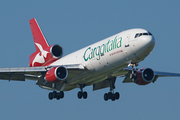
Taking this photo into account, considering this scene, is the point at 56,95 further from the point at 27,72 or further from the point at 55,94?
the point at 27,72

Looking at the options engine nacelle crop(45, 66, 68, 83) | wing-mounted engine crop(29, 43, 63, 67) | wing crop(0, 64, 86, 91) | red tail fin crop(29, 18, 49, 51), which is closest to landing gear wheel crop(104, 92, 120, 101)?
wing crop(0, 64, 86, 91)

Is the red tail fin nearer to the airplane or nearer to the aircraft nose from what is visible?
the airplane

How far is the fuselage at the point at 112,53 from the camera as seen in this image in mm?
32844

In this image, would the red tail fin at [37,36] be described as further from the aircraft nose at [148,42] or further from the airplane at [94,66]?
the aircraft nose at [148,42]

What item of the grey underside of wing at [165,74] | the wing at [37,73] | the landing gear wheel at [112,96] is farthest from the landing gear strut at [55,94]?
the grey underside of wing at [165,74]

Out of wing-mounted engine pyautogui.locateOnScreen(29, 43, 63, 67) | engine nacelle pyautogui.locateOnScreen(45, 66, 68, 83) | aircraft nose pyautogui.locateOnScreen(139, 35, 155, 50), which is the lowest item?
engine nacelle pyautogui.locateOnScreen(45, 66, 68, 83)

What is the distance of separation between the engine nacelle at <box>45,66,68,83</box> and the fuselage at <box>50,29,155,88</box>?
5.95 feet

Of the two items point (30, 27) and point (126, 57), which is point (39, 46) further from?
point (126, 57)

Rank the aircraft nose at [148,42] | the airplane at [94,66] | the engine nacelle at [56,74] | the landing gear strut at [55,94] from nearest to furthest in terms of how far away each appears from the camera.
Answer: the aircraft nose at [148,42], the airplane at [94,66], the engine nacelle at [56,74], the landing gear strut at [55,94]

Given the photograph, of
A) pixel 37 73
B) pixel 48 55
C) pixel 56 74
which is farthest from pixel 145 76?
Answer: pixel 37 73

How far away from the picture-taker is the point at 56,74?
3700cm

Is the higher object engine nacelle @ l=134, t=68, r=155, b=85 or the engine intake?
the engine intake

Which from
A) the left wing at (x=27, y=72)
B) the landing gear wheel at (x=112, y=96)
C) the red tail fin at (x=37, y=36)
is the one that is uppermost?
the red tail fin at (x=37, y=36)

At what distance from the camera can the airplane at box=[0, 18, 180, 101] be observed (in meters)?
33.5
